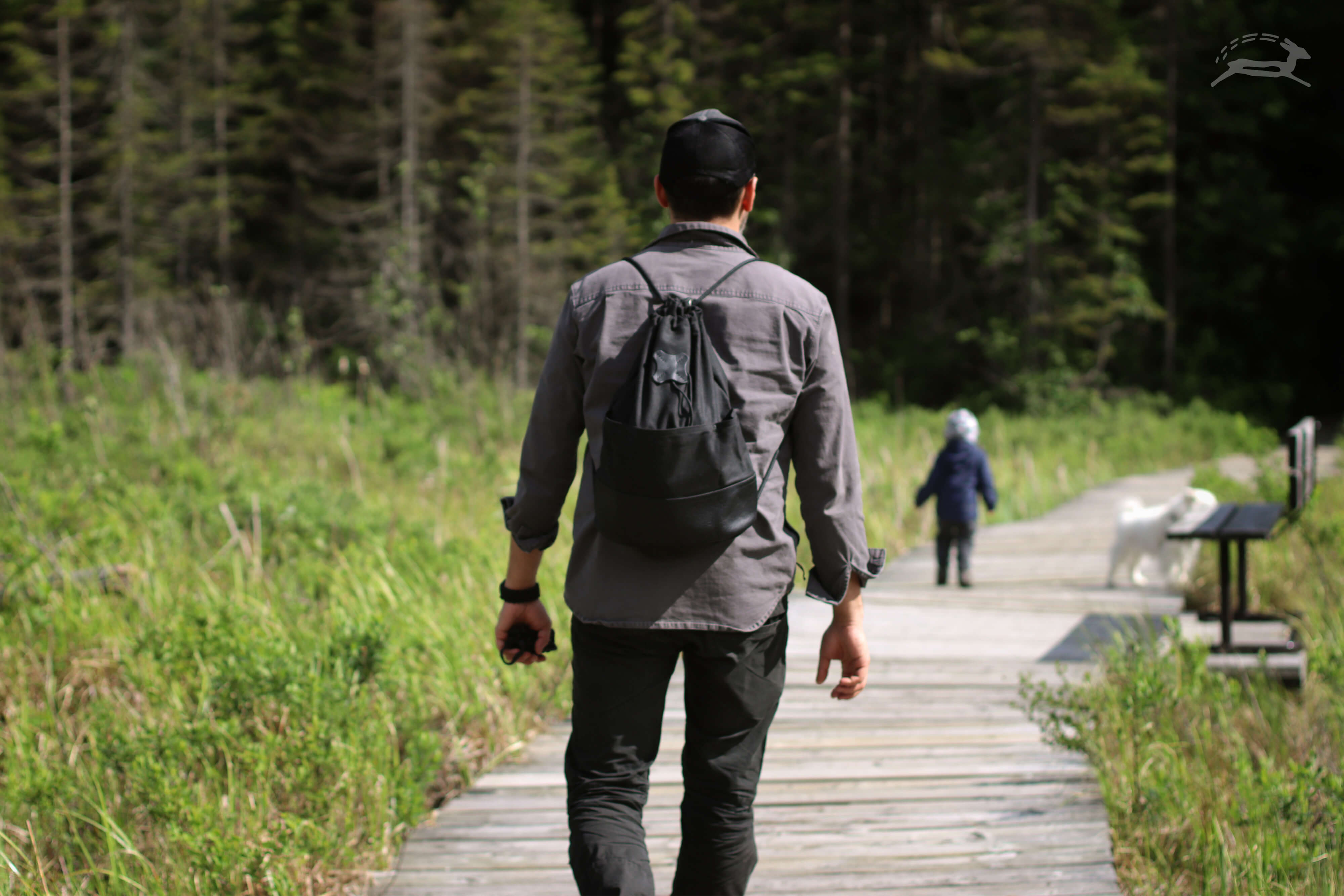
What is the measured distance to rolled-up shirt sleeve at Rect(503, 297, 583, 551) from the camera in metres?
2.16

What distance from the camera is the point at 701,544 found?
78.5 inches

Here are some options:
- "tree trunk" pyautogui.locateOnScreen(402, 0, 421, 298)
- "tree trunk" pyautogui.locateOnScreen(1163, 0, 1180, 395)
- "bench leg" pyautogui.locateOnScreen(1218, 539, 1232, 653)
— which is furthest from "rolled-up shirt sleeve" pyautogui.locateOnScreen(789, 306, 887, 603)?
"tree trunk" pyautogui.locateOnScreen(402, 0, 421, 298)

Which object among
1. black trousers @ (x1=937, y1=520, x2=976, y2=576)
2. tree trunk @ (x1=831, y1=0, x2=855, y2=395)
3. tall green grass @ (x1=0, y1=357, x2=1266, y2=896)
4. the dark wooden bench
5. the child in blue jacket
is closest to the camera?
tall green grass @ (x1=0, y1=357, x2=1266, y2=896)

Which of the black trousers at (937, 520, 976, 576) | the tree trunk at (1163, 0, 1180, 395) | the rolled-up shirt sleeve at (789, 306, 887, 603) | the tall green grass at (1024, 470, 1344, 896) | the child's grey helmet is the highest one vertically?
the tree trunk at (1163, 0, 1180, 395)

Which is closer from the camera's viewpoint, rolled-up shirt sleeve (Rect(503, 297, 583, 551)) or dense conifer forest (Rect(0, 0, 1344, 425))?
rolled-up shirt sleeve (Rect(503, 297, 583, 551))

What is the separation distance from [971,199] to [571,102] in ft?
31.3

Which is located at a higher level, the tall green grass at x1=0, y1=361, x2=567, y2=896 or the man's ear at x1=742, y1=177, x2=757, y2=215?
the man's ear at x1=742, y1=177, x2=757, y2=215

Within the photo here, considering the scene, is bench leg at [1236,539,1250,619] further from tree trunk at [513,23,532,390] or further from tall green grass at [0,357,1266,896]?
tree trunk at [513,23,532,390]

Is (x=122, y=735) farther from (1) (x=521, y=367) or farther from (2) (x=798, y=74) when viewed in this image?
(2) (x=798, y=74)

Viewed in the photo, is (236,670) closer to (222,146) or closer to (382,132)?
(382,132)

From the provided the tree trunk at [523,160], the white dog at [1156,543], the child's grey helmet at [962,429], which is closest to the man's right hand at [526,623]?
the child's grey helmet at [962,429]

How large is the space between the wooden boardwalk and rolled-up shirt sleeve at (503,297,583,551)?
1.20m

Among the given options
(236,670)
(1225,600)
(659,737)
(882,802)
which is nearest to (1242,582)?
(1225,600)

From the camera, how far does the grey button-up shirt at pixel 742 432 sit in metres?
2.07
